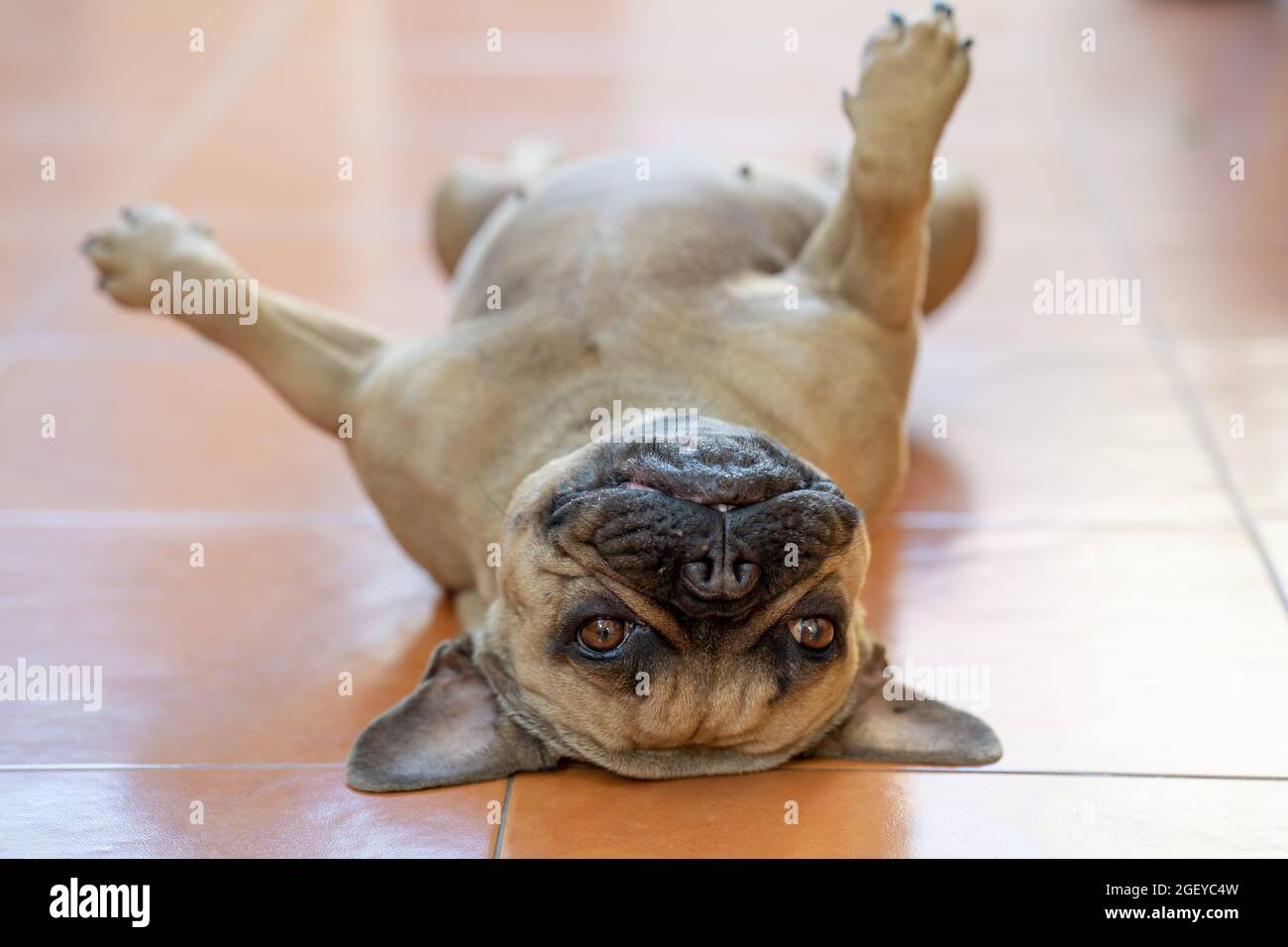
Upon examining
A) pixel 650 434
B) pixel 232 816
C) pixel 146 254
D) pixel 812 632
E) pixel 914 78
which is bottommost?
pixel 232 816

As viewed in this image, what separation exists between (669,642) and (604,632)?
110 mm

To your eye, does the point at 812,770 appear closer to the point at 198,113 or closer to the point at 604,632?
the point at 604,632

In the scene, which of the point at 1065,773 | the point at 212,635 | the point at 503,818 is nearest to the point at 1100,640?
the point at 1065,773

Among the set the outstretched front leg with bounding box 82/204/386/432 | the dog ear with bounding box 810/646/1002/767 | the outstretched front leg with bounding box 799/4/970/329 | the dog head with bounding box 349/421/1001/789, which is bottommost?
the dog ear with bounding box 810/646/1002/767

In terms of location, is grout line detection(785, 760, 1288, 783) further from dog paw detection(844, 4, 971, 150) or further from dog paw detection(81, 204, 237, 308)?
dog paw detection(81, 204, 237, 308)

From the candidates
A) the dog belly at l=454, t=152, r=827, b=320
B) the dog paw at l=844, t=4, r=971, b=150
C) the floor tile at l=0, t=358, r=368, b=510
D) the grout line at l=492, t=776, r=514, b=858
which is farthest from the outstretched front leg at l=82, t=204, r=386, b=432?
the dog paw at l=844, t=4, r=971, b=150

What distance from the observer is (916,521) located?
4199mm

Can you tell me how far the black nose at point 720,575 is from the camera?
2.74 meters

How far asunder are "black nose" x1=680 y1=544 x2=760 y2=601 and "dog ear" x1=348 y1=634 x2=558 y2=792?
553 mm

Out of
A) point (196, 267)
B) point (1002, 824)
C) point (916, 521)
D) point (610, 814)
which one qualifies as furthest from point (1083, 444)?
point (196, 267)

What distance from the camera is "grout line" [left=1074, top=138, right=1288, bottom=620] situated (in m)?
3.96

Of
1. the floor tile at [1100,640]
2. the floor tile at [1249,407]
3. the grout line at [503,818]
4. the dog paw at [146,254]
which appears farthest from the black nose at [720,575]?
the floor tile at [1249,407]

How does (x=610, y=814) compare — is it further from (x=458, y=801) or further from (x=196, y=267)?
(x=196, y=267)

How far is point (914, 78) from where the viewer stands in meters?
3.60
